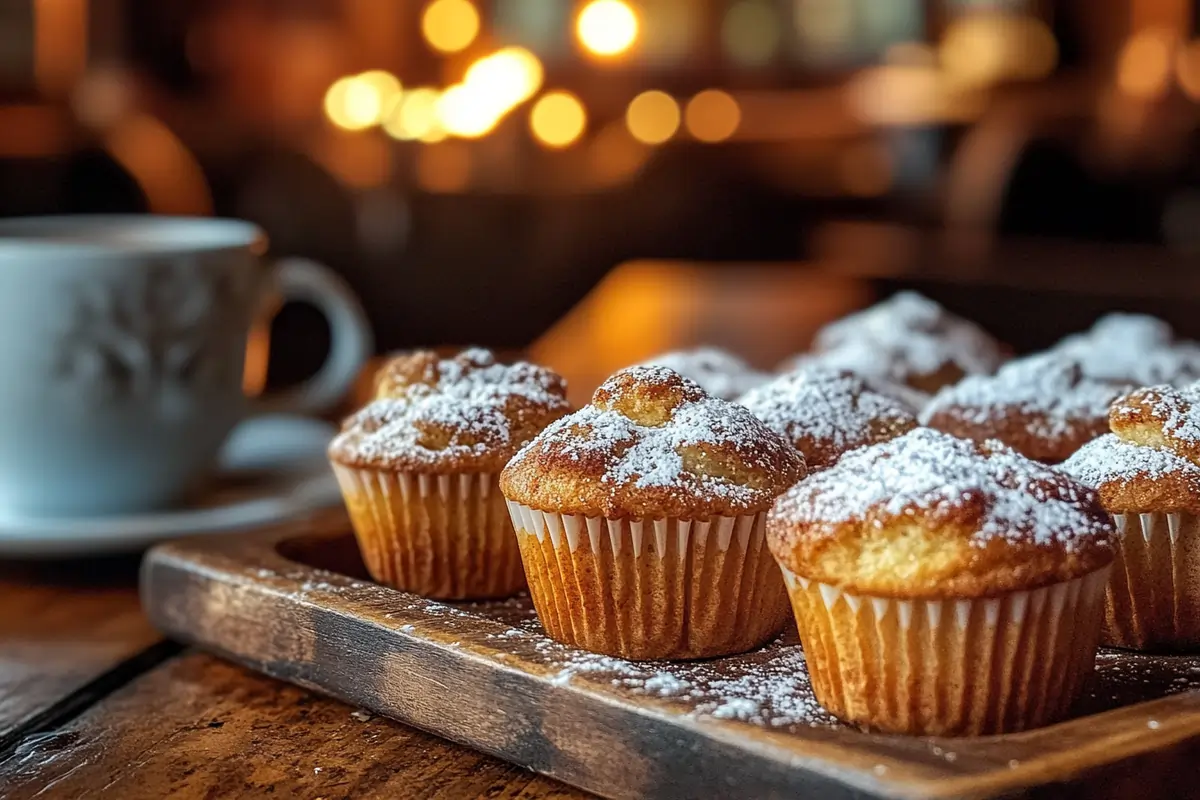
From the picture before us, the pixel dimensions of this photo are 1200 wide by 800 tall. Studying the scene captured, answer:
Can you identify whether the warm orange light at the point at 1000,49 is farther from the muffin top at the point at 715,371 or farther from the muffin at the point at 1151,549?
the muffin at the point at 1151,549

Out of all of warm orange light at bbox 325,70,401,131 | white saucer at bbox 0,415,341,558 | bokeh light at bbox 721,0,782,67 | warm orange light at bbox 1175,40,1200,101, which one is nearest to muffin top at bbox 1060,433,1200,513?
white saucer at bbox 0,415,341,558

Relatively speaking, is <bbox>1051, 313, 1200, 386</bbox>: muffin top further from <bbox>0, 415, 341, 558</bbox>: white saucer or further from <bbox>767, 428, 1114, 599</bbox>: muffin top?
<bbox>0, 415, 341, 558</bbox>: white saucer

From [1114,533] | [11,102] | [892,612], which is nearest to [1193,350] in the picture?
[1114,533]

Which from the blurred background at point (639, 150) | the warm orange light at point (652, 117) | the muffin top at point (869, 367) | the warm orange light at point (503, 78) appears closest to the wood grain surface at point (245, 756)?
the muffin top at point (869, 367)

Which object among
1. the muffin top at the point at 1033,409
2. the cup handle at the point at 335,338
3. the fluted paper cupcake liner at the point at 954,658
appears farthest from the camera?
the cup handle at the point at 335,338

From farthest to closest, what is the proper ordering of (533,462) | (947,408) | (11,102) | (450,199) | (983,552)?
(11,102)
(450,199)
(947,408)
(533,462)
(983,552)

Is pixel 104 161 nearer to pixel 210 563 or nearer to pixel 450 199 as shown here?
pixel 450 199

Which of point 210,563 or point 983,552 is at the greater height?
point 983,552
